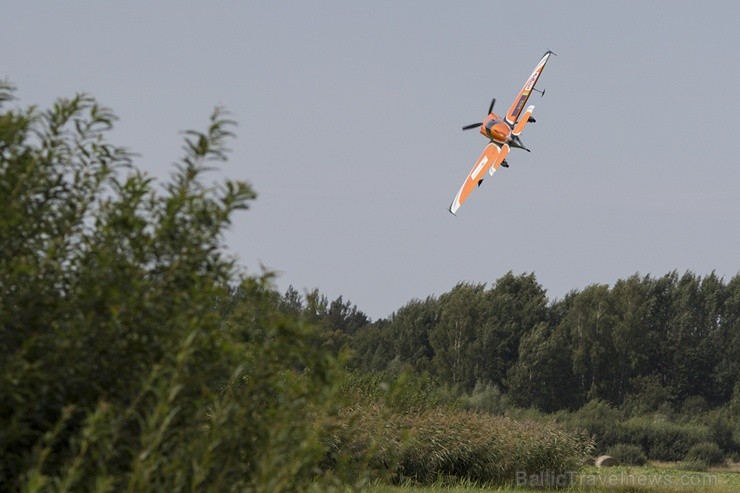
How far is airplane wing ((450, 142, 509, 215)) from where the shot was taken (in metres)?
44.3

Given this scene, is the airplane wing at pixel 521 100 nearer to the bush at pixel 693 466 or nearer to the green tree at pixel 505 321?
the bush at pixel 693 466

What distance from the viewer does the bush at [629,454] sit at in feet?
151

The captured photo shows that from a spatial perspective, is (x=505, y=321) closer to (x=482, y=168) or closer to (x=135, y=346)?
(x=482, y=168)

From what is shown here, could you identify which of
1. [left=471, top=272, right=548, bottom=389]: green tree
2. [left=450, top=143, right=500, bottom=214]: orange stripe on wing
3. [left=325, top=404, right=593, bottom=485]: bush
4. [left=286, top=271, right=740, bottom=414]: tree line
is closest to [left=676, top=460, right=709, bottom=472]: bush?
[left=450, top=143, right=500, bottom=214]: orange stripe on wing

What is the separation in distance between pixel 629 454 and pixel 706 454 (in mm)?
4464

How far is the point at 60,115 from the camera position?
581 centimetres

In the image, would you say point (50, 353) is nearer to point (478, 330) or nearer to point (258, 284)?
point (258, 284)

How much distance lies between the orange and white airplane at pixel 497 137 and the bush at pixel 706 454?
1477cm

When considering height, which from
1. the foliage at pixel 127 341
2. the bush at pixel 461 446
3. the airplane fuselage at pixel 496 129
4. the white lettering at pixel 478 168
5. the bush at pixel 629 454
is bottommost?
the foliage at pixel 127 341

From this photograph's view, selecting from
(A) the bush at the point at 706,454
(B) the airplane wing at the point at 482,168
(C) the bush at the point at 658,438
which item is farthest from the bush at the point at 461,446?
(A) the bush at the point at 706,454

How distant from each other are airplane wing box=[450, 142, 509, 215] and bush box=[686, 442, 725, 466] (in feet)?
48.4

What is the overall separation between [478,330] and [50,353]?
207ft

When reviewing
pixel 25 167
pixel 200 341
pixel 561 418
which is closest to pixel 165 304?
pixel 200 341

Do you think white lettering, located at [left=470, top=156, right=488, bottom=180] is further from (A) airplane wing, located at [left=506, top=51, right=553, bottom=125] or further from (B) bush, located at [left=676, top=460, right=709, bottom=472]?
(B) bush, located at [left=676, top=460, right=709, bottom=472]
